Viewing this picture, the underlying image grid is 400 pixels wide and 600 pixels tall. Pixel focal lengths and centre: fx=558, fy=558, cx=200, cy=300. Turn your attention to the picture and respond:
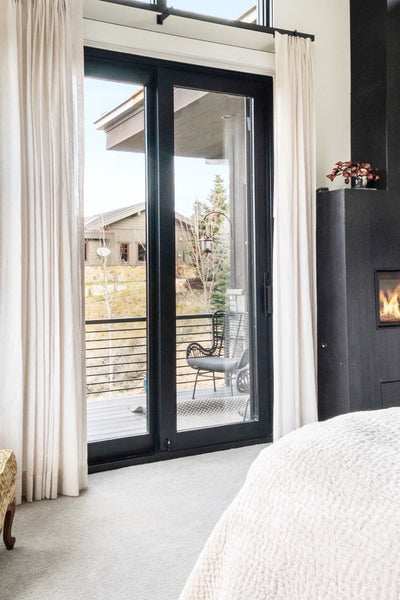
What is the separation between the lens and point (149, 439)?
3.42 m

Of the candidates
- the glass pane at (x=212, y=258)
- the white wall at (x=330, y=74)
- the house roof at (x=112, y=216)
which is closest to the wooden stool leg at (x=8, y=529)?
the glass pane at (x=212, y=258)

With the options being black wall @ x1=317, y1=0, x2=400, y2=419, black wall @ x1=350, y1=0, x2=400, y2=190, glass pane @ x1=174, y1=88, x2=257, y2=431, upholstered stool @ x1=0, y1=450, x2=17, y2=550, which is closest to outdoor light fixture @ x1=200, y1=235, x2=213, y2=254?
glass pane @ x1=174, y1=88, x2=257, y2=431

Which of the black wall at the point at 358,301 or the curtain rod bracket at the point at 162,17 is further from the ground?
the curtain rod bracket at the point at 162,17

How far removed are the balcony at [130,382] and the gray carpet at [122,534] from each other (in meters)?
0.30

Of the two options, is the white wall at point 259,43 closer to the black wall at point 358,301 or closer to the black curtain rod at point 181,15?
the black curtain rod at point 181,15

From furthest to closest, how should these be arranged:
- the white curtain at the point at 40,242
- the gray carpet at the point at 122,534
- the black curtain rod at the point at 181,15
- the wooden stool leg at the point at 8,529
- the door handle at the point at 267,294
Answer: the door handle at the point at 267,294 < the black curtain rod at the point at 181,15 < the white curtain at the point at 40,242 < the wooden stool leg at the point at 8,529 < the gray carpet at the point at 122,534

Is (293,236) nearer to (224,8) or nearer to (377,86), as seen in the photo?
(377,86)

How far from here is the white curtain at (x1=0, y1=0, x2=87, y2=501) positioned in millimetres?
2756

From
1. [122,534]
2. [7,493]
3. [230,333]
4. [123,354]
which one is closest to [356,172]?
[230,333]

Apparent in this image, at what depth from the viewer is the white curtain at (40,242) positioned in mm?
2756

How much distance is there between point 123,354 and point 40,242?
895 mm

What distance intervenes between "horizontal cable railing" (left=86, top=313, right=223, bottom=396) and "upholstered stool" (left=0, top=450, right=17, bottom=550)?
105 cm

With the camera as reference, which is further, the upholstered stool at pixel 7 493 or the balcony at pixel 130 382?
the balcony at pixel 130 382

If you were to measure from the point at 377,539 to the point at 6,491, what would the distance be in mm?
1602
